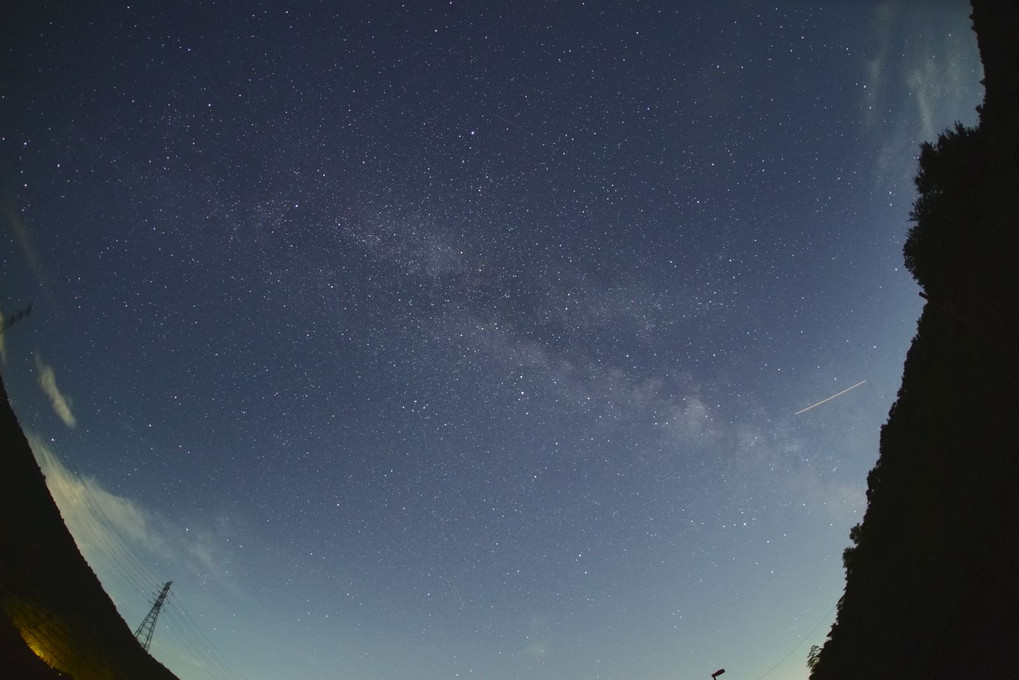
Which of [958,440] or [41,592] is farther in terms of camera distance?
[41,592]

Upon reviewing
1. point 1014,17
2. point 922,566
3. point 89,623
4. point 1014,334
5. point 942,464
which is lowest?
point 89,623

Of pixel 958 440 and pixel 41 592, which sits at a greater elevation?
pixel 958 440

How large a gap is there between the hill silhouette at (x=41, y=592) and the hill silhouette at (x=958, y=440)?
21.2 metres

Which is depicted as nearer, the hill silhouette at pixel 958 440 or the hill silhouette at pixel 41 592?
the hill silhouette at pixel 958 440

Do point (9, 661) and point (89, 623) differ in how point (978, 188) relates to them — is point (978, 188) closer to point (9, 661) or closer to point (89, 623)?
point (9, 661)

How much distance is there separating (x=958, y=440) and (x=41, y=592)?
2625cm

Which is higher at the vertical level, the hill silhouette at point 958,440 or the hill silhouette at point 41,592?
the hill silhouette at point 958,440

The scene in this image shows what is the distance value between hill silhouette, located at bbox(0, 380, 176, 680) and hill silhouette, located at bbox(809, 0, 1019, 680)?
21.2m

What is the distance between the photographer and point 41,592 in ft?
47.7

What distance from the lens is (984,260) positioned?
33.4 ft

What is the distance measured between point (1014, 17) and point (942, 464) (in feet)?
32.9

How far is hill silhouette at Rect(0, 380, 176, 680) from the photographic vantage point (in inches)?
498

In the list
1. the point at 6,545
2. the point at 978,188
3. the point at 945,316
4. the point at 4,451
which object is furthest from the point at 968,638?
the point at 4,451

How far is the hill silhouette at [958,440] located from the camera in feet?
29.0
